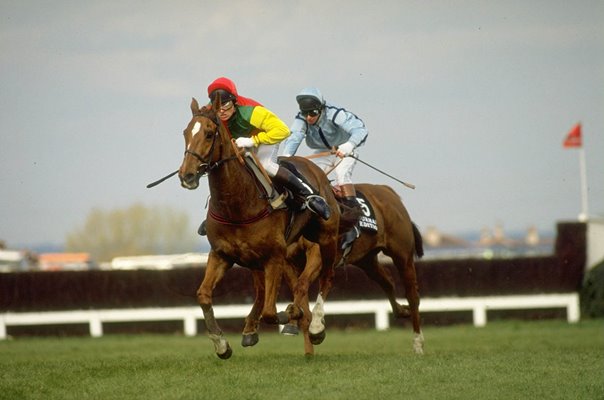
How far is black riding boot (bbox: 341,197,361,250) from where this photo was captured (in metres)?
11.4

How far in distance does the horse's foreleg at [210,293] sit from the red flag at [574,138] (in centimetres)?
1548

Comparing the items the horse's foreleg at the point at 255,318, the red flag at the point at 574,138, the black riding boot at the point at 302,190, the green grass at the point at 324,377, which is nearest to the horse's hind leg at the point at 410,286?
the green grass at the point at 324,377

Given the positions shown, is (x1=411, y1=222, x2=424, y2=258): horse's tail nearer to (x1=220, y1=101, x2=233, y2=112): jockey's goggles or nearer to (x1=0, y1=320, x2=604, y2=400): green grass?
(x1=0, y1=320, x2=604, y2=400): green grass

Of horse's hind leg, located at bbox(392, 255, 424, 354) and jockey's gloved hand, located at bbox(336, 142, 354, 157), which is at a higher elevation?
jockey's gloved hand, located at bbox(336, 142, 354, 157)

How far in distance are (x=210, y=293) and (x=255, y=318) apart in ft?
2.77

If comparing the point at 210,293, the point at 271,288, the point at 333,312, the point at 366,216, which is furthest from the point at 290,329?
the point at 333,312

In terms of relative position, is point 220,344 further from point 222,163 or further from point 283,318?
point 222,163

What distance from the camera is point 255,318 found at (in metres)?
10.2

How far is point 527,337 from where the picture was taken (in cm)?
1720

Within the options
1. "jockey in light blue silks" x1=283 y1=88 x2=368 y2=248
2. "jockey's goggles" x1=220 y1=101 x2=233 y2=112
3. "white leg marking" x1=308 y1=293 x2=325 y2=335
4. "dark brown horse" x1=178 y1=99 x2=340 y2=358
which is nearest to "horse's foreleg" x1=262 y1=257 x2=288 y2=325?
"dark brown horse" x1=178 y1=99 x2=340 y2=358

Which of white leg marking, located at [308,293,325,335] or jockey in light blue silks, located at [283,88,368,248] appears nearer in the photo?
white leg marking, located at [308,293,325,335]

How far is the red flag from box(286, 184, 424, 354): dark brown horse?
38.5ft

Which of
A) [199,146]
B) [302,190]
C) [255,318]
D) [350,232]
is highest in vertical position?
[199,146]

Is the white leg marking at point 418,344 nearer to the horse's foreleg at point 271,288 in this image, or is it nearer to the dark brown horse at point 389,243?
the dark brown horse at point 389,243
